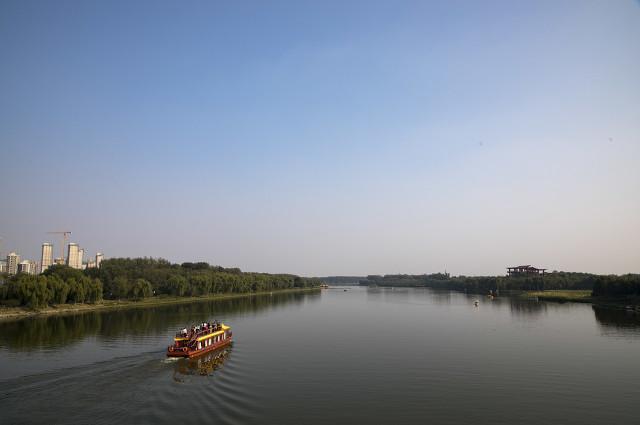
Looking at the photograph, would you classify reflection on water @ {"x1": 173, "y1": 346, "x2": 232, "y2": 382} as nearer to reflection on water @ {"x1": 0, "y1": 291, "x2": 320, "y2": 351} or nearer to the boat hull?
the boat hull

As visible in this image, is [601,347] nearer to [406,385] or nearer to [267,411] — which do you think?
[406,385]

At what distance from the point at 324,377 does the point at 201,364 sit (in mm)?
8387

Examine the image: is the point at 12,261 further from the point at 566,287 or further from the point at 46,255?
the point at 566,287

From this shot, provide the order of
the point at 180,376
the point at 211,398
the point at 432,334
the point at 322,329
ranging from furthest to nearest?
the point at 322,329 → the point at 432,334 → the point at 180,376 → the point at 211,398

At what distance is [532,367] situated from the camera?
2656 cm

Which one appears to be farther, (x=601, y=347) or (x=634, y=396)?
(x=601, y=347)

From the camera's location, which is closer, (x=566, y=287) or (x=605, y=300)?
(x=605, y=300)

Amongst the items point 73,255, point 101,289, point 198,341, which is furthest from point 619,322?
point 73,255

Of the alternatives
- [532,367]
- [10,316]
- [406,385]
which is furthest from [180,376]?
[10,316]

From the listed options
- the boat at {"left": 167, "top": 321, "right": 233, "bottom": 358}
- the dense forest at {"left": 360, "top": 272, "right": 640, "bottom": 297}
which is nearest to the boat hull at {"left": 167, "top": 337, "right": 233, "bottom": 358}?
the boat at {"left": 167, "top": 321, "right": 233, "bottom": 358}

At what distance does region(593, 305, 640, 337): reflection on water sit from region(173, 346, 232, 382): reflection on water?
3754cm

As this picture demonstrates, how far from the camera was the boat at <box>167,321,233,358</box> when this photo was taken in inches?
1067

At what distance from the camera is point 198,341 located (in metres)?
28.5

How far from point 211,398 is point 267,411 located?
3.36m
